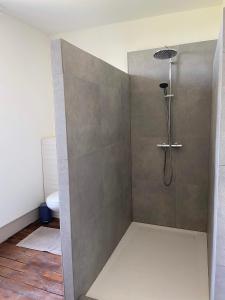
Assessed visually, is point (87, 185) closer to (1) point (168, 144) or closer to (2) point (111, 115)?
(2) point (111, 115)

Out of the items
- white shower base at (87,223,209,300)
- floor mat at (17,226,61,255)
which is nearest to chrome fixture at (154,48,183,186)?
white shower base at (87,223,209,300)

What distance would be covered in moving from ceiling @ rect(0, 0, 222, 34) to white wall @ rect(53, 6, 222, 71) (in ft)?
0.26

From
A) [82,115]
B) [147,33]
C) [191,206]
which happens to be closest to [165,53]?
[147,33]

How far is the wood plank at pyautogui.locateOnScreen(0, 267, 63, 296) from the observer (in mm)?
1959

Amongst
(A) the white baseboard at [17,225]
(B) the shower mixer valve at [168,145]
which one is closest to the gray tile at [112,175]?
(B) the shower mixer valve at [168,145]

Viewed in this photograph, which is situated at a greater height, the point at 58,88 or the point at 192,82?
the point at 192,82

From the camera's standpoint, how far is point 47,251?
251cm

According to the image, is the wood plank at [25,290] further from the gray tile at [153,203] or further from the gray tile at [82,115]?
the gray tile at [153,203]

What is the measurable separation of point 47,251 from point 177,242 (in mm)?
1411

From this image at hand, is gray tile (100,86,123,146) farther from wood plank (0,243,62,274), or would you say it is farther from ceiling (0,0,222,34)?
wood plank (0,243,62,274)

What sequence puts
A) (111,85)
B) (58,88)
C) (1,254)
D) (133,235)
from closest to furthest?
(58,88) < (111,85) < (1,254) < (133,235)

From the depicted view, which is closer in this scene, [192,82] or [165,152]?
[192,82]

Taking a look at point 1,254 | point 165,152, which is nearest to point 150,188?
point 165,152

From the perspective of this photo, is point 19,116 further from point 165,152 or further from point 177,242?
point 177,242
